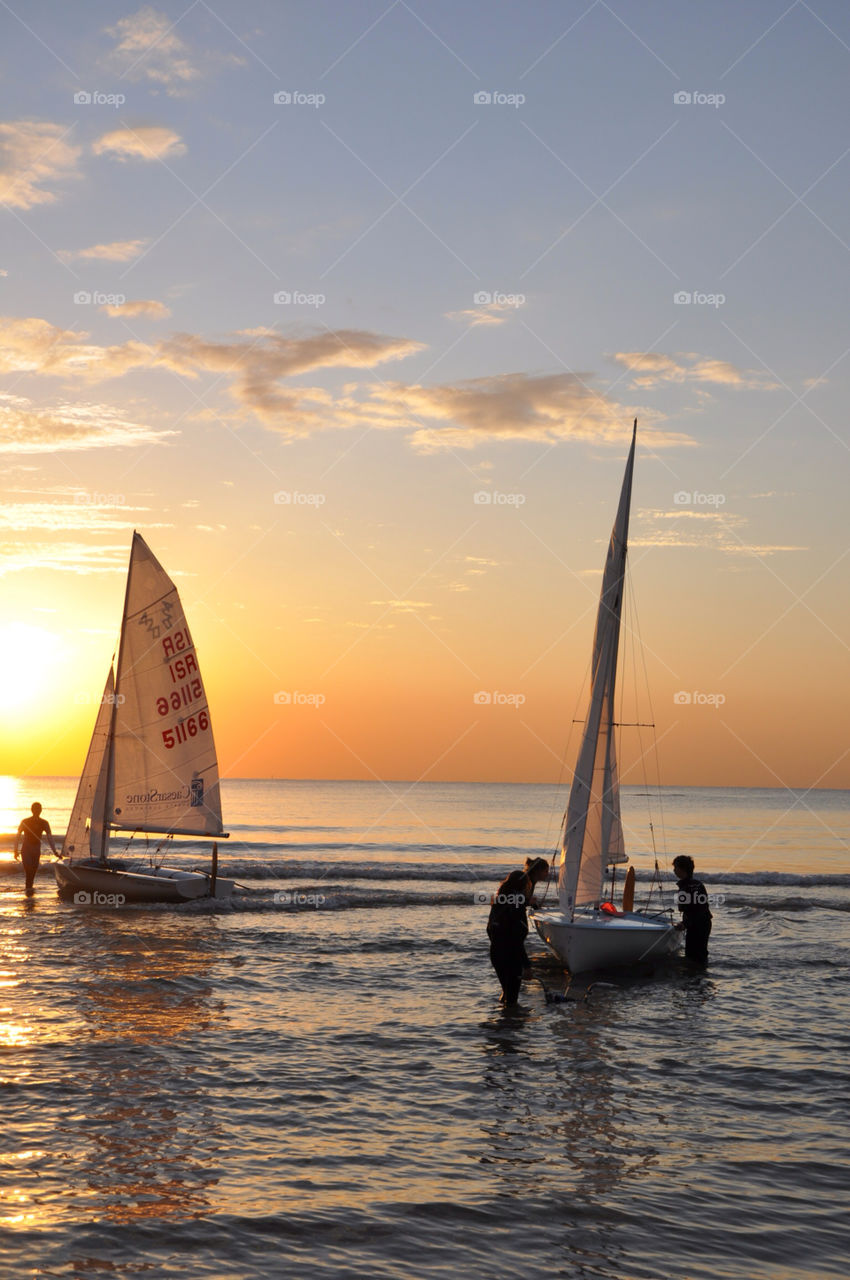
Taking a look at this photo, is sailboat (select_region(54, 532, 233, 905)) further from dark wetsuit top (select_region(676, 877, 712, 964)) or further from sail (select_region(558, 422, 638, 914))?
dark wetsuit top (select_region(676, 877, 712, 964))

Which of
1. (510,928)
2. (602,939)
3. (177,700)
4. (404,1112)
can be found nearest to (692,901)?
(602,939)

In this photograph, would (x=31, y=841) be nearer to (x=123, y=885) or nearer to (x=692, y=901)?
(x=123, y=885)

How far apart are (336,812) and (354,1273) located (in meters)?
111

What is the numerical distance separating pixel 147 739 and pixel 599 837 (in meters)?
16.4

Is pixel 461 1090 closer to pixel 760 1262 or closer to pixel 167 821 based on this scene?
pixel 760 1262

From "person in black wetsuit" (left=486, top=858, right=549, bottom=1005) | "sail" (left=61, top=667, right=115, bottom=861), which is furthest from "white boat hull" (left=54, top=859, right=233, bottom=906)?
"person in black wetsuit" (left=486, top=858, right=549, bottom=1005)

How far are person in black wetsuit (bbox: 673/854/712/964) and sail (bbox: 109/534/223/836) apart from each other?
1633 centimetres

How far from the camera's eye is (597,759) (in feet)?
69.9

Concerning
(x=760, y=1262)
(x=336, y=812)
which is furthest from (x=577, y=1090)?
(x=336, y=812)

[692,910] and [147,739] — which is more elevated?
[147,739]

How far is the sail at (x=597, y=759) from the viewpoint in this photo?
20484 millimetres

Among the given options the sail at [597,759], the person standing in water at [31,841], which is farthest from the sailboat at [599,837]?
the person standing in water at [31,841]

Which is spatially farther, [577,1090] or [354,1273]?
[577,1090]

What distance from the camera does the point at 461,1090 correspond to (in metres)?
11.8
